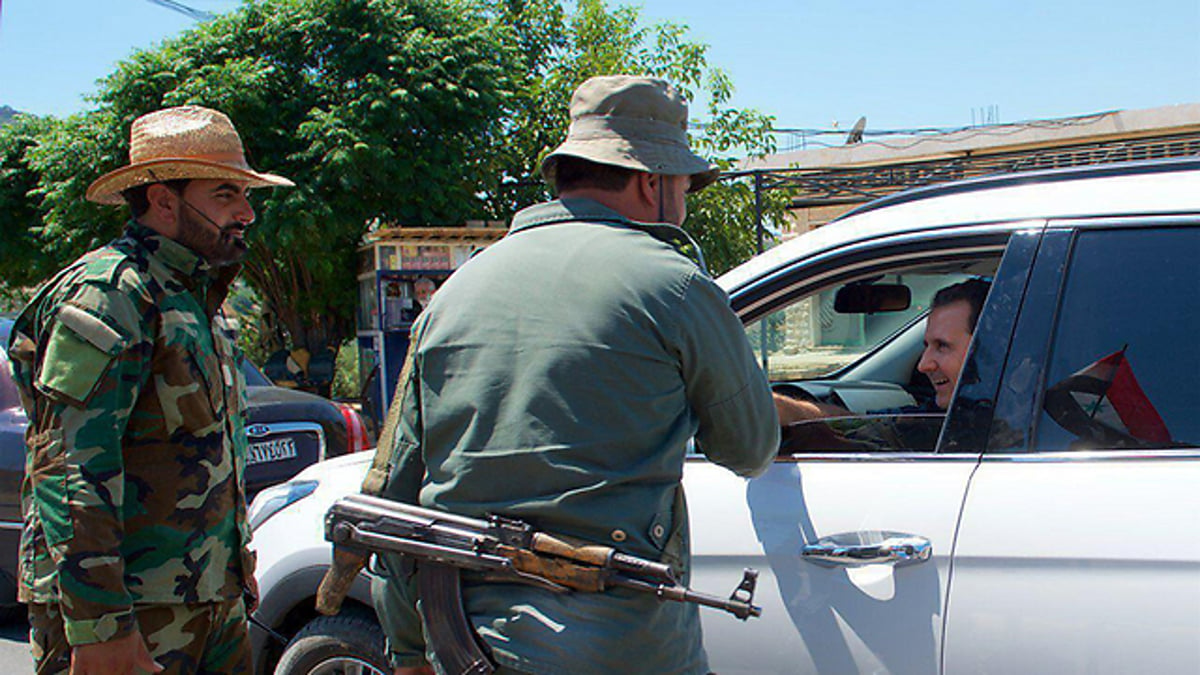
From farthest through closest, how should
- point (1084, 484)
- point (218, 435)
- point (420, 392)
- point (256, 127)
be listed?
point (256, 127)
point (218, 435)
point (1084, 484)
point (420, 392)

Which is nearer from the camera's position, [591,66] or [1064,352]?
[1064,352]

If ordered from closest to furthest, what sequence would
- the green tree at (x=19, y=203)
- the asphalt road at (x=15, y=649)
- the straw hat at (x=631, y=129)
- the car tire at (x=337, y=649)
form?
the straw hat at (x=631, y=129)
the car tire at (x=337, y=649)
the asphalt road at (x=15, y=649)
the green tree at (x=19, y=203)

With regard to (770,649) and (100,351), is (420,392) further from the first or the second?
(770,649)

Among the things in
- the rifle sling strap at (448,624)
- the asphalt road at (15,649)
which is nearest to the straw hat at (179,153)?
the rifle sling strap at (448,624)

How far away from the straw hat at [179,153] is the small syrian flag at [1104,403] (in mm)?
2039

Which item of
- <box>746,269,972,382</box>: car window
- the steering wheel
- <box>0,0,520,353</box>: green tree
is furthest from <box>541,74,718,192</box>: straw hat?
<box>0,0,520,353</box>: green tree

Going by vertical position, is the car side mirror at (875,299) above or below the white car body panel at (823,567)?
above

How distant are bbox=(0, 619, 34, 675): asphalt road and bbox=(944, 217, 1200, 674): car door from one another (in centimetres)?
416

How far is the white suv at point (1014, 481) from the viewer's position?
6.61 feet

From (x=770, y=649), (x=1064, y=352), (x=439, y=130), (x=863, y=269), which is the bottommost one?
(x=770, y=649)

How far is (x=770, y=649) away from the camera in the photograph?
2316mm

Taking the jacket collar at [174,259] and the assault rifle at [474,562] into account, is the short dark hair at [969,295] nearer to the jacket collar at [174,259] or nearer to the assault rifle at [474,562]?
the assault rifle at [474,562]

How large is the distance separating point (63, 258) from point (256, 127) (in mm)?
3636

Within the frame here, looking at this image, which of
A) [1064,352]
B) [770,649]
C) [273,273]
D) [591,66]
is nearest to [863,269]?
[1064,352]
